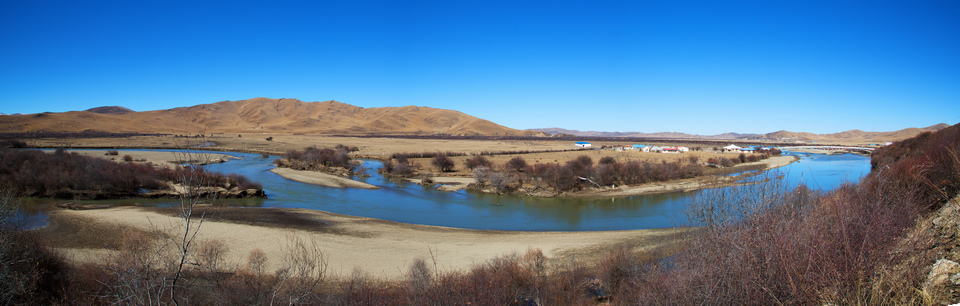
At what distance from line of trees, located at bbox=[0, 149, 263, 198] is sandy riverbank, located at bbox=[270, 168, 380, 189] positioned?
7.23 metres

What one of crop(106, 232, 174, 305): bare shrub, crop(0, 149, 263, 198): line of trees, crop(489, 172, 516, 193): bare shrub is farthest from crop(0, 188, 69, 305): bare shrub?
crop(489, 172, 516, 193): bare shrub

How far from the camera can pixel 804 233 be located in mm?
6953

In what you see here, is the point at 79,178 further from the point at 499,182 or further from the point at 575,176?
the point at 575,176

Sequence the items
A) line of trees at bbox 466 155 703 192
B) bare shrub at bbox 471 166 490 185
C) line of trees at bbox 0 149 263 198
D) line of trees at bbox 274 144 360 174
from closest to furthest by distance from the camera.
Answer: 1. line of trees at bbox 0 149 263 198
2. line of trees at bbox 466 155 703 192
3. bare shrub at bbox 471 166 490 185
4. line of trees at bbox 274 144 360 174

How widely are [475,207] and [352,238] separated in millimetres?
11639

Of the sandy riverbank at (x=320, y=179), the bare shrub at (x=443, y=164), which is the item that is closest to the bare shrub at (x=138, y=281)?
the sandy riverbank at (x=320, y=179)

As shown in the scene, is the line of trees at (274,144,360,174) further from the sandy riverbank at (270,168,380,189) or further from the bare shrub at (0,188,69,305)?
the bare shrub at (0,188,69,305)

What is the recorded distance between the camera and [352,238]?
20.0m

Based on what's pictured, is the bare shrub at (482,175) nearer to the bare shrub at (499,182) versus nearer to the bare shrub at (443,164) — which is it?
the bare shrub at (499,182)

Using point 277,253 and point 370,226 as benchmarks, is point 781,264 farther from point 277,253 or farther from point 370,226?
point 370,226

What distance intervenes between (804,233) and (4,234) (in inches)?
635

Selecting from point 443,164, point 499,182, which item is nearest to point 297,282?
point 499,182

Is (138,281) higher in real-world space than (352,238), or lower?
higher

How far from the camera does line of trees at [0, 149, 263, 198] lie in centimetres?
2777
